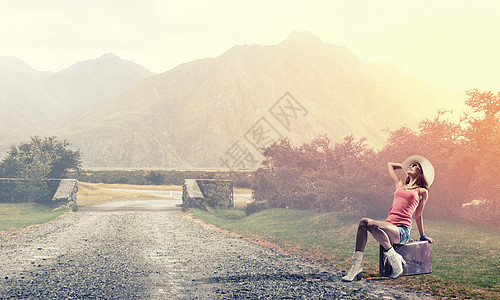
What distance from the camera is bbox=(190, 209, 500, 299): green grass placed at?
9.02m

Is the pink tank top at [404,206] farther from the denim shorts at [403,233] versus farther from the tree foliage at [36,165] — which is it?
the tree foliage at [36,165]

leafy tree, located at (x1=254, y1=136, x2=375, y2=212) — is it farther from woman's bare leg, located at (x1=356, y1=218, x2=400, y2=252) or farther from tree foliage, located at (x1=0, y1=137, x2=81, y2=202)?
tree foliage, located at (x1=0, y1=137, x2=81, y2=202)

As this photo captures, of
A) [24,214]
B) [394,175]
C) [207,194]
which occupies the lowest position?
[24,214]

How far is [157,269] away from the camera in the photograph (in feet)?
36.0

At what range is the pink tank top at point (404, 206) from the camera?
6.61m

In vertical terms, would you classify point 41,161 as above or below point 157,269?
above

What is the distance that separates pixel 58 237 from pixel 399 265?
15.6 meters

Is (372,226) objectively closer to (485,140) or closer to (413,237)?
(413,237)

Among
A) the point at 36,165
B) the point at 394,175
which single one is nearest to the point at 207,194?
the point at 36,165

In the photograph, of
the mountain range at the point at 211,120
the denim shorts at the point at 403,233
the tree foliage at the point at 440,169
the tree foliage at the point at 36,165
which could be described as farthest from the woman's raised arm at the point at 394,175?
the mountain range at the point at 211,120

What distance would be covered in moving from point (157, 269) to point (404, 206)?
722 cm

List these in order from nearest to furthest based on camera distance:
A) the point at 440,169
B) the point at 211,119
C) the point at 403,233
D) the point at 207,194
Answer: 1. the point at 403,233
2. the point at 440,169
3. the point at 207,194
4. the point at 211,119

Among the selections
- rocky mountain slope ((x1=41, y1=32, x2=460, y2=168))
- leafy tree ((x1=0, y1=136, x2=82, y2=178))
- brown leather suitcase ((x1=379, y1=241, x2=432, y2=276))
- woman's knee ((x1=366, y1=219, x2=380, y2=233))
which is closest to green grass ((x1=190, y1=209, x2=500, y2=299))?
brown leather suitcase ((x1=379, y1=241, x2=432, y2=276))

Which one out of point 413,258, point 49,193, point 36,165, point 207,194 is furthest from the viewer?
point 207,194
